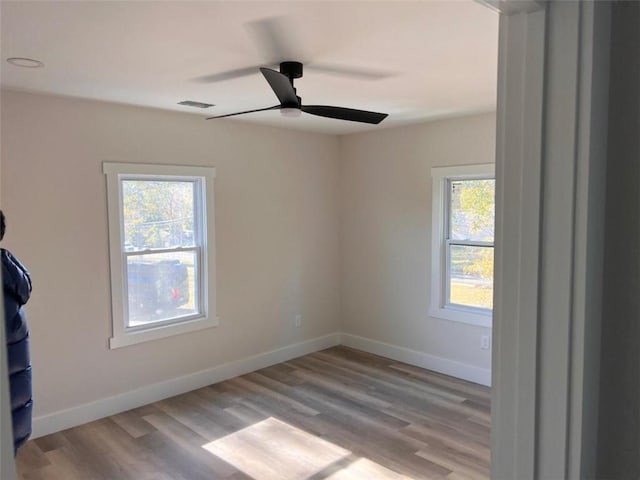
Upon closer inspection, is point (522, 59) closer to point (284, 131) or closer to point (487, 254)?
point (487, 254)

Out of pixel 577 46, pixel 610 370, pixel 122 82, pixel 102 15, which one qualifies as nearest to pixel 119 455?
pixel 122 82

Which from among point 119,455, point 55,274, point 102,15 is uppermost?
point 102,15

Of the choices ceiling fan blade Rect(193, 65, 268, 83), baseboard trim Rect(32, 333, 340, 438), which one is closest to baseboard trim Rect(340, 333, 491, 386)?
baseboard trim Rect(32, 333, 340, 438)

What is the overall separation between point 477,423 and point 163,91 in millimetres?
3341

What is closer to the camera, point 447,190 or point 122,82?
point 122,82

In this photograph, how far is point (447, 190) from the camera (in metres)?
4.59

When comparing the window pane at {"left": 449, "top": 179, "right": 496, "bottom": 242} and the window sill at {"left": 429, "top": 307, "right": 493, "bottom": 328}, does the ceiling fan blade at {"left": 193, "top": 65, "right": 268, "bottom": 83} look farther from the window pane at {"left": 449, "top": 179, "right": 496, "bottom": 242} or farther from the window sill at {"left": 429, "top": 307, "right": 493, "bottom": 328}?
the window sill at {"left": 429, "top": 307, "right": 493, "bottom": 328}

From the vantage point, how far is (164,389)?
13.5 ft

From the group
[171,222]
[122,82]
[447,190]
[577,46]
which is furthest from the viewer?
[447,190]

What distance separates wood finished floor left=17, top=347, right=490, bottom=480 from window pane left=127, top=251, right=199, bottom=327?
0.74 metres

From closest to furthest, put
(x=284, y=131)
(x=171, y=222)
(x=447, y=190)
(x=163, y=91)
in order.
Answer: (x=163, y=91)
(x=171, y=222)
(x=447, y=190)
(x=284, y=131)

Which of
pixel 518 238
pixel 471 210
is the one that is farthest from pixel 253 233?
pixel 518 238

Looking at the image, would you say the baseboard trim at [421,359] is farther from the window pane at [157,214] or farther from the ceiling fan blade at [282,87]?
the ceiling fan blade at [282,87]

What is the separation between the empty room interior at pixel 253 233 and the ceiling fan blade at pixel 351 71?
0.02 meters
